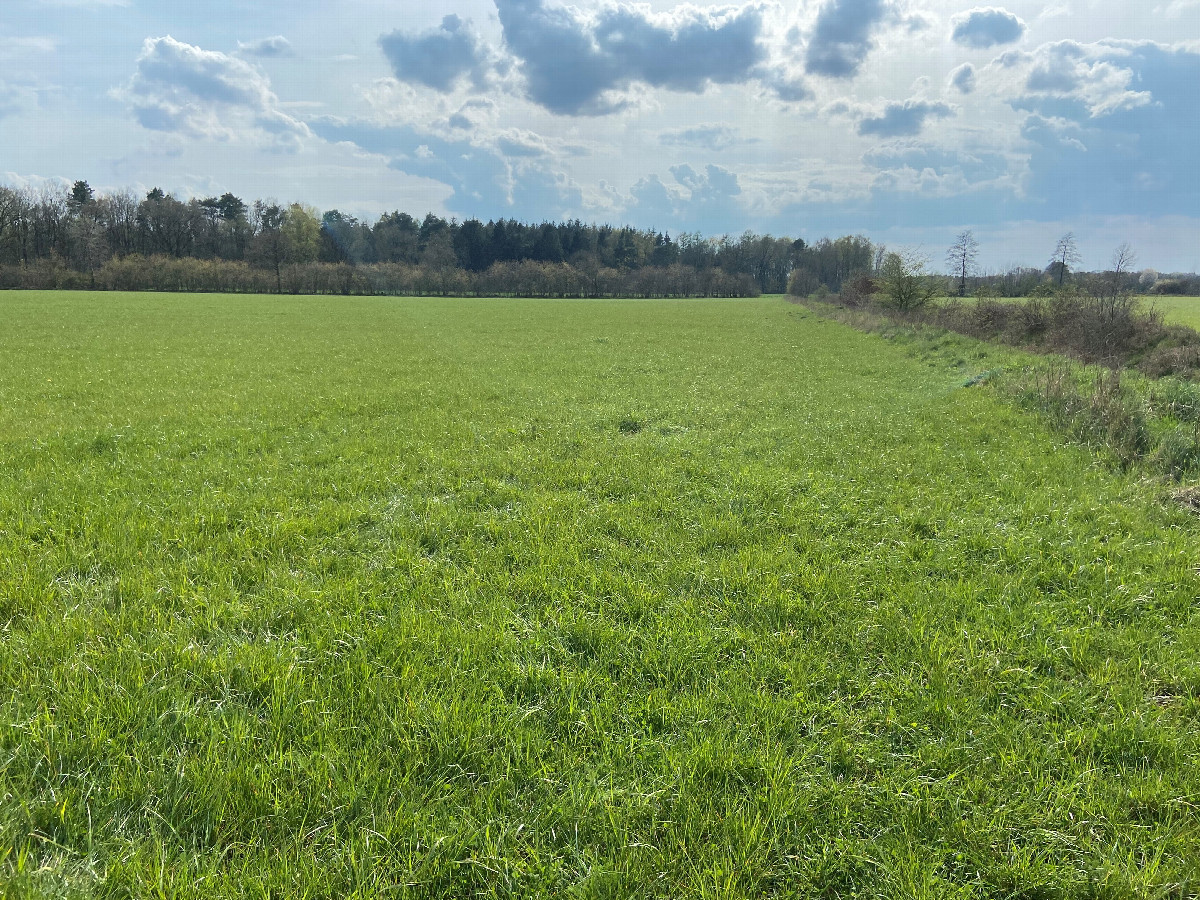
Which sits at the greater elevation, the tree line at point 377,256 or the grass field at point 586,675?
the tree line at point 377,256

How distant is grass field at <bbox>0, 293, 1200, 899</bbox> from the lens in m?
3.02

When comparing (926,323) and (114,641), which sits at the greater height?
(926,323)

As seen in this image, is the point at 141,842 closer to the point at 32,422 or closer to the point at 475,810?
the point at 475,810

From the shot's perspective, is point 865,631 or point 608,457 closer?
point 865,631

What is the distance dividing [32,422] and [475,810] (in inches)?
547

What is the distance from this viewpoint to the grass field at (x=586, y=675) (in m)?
3.02

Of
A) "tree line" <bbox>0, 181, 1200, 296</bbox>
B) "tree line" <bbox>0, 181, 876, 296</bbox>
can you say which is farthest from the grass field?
"tree line" <bbox>0, 181, 876, 296</bbox>

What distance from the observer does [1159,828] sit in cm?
327

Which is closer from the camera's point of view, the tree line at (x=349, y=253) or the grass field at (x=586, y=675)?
the grass field at (x=586, y=675)

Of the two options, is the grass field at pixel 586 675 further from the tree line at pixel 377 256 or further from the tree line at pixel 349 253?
the tree line at pixel 349 253

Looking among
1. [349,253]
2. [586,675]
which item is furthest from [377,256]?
[586,675]

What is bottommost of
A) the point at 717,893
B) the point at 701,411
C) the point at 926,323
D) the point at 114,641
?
the point at 717,893

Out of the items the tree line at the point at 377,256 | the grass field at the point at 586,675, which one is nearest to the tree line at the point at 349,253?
the tree line at the point at 377,256

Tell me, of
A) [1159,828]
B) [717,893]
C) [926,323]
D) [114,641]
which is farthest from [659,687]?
[926,323]
